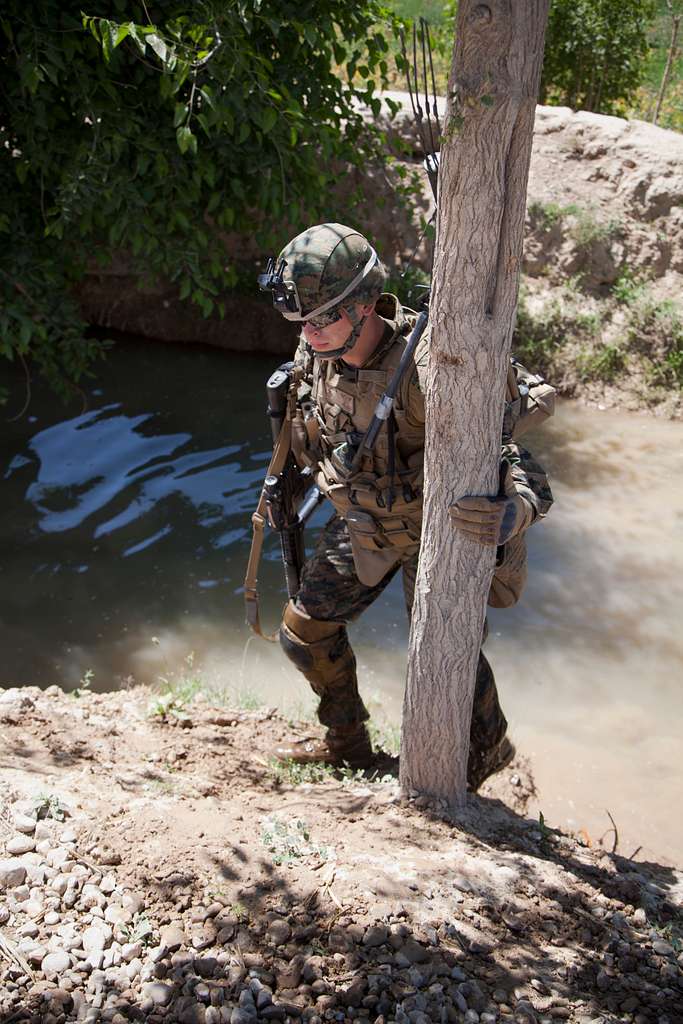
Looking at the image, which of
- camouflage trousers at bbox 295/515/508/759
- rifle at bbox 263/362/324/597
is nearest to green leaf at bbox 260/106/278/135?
rifle at bbox 263/362/324/597

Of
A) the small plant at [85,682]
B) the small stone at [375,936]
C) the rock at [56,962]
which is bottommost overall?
the small plant at [85,682]

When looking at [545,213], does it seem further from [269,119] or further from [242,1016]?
[242,1016]

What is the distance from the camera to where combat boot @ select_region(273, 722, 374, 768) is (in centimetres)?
368

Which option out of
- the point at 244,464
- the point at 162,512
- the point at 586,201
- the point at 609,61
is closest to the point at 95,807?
the point at 162,512

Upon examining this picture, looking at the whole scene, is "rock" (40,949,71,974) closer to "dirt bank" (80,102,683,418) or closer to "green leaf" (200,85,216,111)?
"green leaf" (200,85,216,111)

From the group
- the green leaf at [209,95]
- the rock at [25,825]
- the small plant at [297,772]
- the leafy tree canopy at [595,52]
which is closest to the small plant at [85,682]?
the small plant at [297,772]

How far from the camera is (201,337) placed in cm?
862

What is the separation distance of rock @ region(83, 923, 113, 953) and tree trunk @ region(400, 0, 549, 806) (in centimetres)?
103

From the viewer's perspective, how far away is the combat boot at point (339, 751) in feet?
12.1

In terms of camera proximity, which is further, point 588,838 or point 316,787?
point 588,838

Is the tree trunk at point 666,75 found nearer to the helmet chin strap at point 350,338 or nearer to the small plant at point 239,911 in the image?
the helmet chin strap at point 350,338

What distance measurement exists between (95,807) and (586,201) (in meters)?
7.46

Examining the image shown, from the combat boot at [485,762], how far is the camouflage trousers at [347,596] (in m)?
0.02

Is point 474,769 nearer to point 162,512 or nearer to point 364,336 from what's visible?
point 364,336
